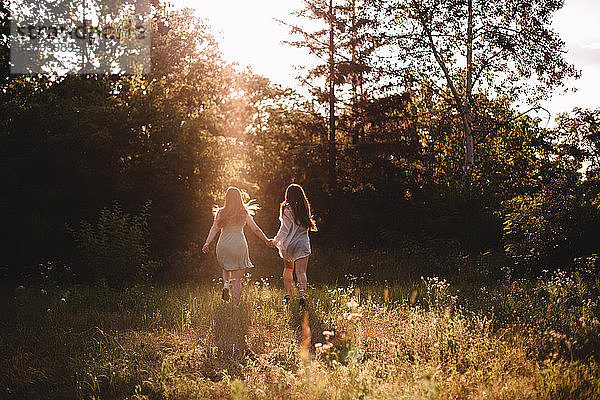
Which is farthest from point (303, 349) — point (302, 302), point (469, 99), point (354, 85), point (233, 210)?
point (469, 99)

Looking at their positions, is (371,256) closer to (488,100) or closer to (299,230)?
(299,230)

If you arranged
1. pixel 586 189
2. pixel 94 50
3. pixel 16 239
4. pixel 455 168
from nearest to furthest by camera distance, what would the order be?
pixel 586 189, pixel 16 239, pixel 94 50, pixel 455 168

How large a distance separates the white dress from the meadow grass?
0.86m

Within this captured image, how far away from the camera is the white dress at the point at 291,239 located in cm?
959

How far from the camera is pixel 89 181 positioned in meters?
14.9

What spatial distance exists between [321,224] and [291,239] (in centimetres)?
939

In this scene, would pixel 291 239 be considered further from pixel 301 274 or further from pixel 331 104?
pixel 331 104

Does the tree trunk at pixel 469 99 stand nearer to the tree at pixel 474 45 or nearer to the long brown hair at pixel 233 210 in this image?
the tree at pixel 474 45

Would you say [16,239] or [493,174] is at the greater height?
[493,174]

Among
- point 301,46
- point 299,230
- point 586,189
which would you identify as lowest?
point 299,230

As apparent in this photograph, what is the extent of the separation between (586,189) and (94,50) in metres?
18.1

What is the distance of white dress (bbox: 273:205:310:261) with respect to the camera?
9.59 m

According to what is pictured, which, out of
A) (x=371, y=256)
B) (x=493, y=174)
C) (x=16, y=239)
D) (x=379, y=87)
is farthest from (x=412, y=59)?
(x=16, y=239)

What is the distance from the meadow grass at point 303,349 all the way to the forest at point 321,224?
0.04m
